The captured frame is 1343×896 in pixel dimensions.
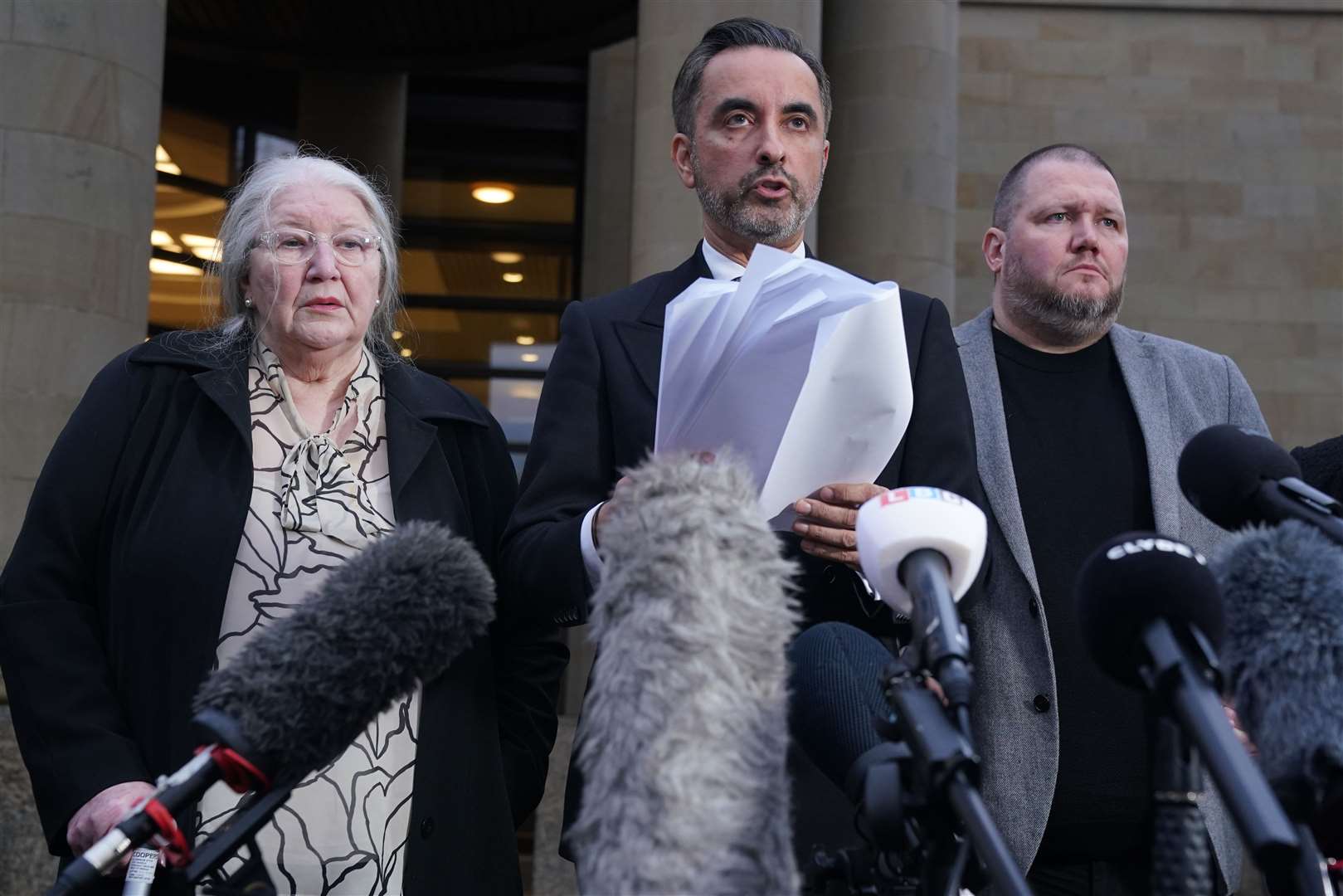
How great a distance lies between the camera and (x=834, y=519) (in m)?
2.48

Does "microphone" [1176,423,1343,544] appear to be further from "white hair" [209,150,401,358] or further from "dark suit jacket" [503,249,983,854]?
"white hair" [209,150,401,358]

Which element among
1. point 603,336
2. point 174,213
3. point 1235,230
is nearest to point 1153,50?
point 1235,230

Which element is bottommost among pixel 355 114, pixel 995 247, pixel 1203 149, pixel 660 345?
pixel 660 345

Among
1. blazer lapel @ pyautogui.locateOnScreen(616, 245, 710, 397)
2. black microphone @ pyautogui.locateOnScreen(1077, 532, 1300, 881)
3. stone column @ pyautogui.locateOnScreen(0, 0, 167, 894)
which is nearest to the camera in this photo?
black microphone @ pyautogui.locateOnScreen(1077, 532, 1300, 881)

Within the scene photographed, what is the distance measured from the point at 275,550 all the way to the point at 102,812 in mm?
643

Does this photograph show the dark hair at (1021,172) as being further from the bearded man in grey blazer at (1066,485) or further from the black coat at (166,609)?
the black coat at (166,609)

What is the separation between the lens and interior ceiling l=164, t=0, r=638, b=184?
12672 millimetres

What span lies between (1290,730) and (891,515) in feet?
2.32

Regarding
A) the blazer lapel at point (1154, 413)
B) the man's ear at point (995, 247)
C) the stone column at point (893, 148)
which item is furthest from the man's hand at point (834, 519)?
the stone column at point (893, 148)

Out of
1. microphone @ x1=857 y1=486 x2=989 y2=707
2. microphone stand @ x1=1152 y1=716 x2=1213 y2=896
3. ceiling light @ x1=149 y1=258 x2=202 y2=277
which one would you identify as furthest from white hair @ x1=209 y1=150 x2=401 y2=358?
ceiling light @ x1=149 y1=258 x2=202 y2=277

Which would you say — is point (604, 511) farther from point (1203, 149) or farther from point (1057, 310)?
point (1203, 149)

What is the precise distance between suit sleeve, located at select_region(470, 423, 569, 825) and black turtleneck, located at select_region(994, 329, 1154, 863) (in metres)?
1.20

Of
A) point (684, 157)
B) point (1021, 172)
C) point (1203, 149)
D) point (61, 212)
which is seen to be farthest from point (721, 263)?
point (1203, 149)

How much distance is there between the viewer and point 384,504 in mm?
3387
